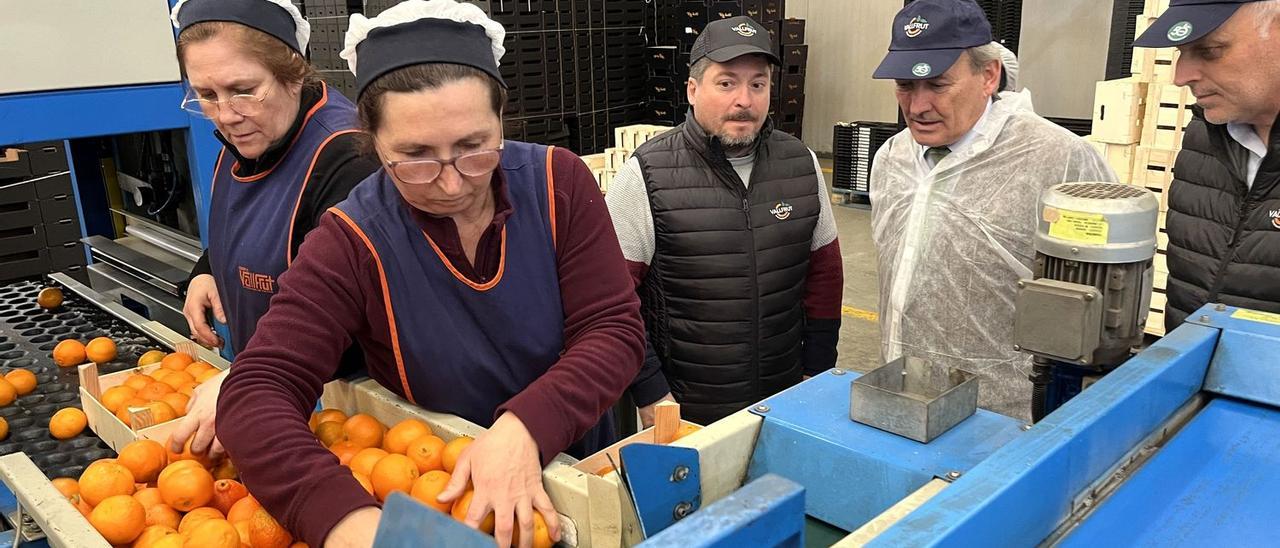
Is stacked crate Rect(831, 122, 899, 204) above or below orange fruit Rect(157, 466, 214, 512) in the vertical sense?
below

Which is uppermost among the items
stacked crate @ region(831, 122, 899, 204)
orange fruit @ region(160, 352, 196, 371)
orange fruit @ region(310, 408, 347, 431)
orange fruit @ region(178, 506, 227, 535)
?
orange fruit @ region(310, 408, 347, 431)

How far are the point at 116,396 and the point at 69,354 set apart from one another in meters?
0.68

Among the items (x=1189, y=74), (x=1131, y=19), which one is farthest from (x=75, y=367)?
(x=1131, y=19)

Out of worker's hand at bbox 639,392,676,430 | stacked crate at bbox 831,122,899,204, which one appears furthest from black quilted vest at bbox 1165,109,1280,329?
stacked crate at bbox 831,122,899,204

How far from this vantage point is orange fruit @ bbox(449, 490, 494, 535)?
121 cm

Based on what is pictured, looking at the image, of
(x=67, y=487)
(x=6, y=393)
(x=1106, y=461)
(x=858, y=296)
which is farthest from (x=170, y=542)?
(x=858, y=296)

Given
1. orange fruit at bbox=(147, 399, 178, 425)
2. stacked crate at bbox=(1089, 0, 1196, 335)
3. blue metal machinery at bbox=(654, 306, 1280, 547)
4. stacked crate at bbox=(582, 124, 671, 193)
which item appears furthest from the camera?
stacked crate at bbox=(582, 124, 671, 193)

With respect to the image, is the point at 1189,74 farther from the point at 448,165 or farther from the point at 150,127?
the point at 150,127

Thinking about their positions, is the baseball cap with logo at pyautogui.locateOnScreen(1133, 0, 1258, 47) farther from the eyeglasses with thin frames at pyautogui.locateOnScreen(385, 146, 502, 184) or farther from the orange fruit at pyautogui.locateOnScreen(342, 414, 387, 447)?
the orange fruit at pyautogui.locateOnScreen(342, 414, 387, 447)

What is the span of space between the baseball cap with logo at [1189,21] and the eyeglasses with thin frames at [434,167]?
139 cm

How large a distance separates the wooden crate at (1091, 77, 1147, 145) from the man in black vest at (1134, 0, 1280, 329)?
2387 millimetres

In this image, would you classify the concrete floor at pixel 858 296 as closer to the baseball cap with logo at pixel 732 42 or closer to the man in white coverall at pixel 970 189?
the man in white coverall at pixel 970 189

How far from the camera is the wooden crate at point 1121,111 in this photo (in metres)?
4.22

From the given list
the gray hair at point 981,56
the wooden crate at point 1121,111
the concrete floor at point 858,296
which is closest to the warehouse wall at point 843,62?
the concrete floor at point 858,296
